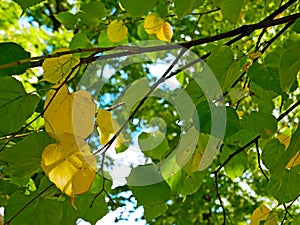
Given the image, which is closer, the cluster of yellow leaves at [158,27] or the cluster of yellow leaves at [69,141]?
the cluster of yellow leaves at [69,141]

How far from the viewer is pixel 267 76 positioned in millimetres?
696

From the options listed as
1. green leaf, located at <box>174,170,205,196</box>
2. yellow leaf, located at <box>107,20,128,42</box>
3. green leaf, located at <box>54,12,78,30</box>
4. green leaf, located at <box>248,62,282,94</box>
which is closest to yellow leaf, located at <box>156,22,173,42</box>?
yellow leaf, located at <box>107,20,128,42</box>

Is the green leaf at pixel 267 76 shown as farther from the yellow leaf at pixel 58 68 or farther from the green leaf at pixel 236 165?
the green leaf at pixel 236 165

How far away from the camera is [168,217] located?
3.54 metres

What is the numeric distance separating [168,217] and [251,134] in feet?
8.51

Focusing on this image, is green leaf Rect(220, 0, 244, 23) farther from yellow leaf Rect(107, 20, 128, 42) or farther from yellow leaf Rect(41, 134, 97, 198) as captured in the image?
yellow leaf Rect(107, 20, 128, 42)

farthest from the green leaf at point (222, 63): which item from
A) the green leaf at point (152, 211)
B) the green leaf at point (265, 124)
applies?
the green leaf at point (152, 211)

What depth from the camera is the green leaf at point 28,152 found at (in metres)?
0.65

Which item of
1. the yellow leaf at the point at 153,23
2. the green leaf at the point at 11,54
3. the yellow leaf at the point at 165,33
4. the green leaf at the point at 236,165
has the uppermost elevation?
the yellow leaf at the point at 153,23

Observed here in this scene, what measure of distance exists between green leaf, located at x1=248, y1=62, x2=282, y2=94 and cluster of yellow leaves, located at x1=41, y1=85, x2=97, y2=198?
244mm

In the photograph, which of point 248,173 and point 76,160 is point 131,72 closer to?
point 248,173

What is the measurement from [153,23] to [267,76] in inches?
19.5

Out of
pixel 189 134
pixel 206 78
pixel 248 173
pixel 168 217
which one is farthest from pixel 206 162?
pixel 248 173

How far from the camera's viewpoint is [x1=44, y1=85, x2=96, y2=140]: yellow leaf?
606 mm
